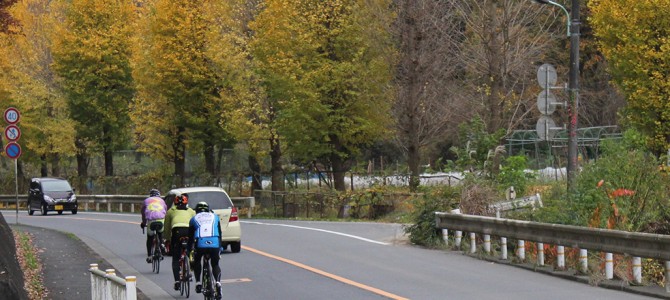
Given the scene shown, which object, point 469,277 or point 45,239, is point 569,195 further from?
point 45,239

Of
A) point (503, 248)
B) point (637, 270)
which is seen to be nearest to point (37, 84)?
point (503, 248)

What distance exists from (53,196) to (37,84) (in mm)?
14636

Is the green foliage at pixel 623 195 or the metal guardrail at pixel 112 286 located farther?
the green foliage at pixel 623 195

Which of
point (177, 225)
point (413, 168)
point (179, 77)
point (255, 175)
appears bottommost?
point (177, 225)

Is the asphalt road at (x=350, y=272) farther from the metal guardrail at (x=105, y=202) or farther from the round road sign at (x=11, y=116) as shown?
the metal guardrail at (x=105, y=202)

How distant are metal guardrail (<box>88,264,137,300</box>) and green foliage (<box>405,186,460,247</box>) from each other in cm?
1265

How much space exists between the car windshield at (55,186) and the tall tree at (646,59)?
2596 cm

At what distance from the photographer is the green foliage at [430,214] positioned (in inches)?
945

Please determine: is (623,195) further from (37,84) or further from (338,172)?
(37,84)

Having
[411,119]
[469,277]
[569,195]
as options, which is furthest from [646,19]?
[469,277]

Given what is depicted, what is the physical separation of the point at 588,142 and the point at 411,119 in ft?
53.2

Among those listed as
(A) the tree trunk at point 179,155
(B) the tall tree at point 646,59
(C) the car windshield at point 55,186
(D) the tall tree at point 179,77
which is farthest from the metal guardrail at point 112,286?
(A) the tree trunk at point 179,155

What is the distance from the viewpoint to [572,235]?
1775cm

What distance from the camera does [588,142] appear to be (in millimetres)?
52312
